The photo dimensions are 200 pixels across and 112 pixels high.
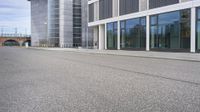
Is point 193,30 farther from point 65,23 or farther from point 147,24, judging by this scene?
point 65,23

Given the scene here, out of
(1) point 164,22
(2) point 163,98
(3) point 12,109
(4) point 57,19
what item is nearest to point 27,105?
(3) point 12,109

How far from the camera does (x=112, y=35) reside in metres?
50.5

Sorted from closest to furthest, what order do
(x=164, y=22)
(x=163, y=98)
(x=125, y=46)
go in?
(x=163, y=98) → (x=164, y=22) → (x=125, y=46)

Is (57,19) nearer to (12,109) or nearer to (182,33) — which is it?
(182,33)

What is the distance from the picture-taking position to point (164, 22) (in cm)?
3691

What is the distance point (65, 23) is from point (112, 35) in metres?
30.7

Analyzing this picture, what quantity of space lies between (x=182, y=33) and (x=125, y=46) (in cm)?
1449

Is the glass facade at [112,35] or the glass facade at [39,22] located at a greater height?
the glass facade at [39,22]

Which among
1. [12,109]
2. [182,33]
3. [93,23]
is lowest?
[12,109]

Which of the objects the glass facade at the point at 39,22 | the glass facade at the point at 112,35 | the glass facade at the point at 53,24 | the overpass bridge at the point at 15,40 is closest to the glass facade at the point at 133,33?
the glass facade at the point at 112,35

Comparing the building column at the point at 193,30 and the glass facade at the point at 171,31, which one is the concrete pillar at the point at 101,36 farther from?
the building column at the point at 193,30

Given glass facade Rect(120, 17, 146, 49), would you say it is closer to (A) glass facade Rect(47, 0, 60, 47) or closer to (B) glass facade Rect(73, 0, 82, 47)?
(B) glass facade Rect(73, 0, 82, 47)

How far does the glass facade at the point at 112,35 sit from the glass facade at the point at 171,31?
36.3ft

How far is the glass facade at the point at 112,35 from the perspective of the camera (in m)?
49.5
